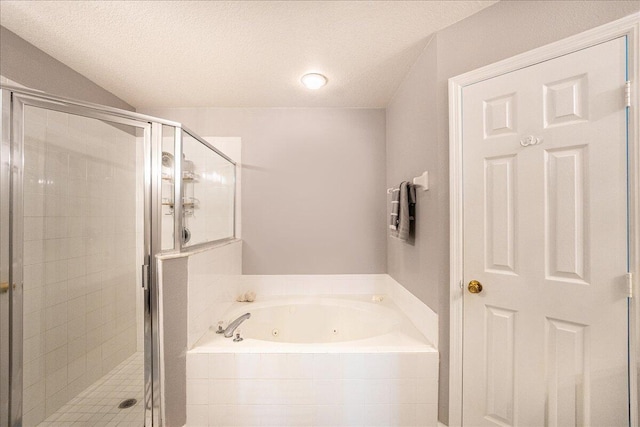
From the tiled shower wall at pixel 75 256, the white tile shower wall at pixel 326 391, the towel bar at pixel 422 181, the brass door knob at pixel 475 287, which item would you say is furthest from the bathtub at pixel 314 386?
the towel bar at pixel 422 181

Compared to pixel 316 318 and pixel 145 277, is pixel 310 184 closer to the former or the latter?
pixel 316 318

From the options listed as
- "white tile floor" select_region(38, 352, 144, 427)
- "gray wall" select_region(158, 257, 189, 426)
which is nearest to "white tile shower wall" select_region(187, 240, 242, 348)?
"gray wall" select_region(158, 257, 189, 426)

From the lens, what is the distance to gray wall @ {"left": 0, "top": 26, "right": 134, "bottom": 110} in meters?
1.38

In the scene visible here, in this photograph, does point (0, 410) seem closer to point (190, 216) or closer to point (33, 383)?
point (33, 383)

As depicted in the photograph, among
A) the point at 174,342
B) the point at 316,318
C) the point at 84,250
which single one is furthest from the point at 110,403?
the point at 316,318

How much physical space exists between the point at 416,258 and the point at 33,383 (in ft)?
7.45

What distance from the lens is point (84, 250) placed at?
1.48m

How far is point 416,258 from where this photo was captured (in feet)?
5.64

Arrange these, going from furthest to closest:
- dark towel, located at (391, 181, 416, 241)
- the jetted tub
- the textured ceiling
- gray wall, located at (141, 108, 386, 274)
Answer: gray wall, located at (141, 108, 386, 274), the jetted tub, dark towel, located at (391, 181, 416, 241), the textured ceiling

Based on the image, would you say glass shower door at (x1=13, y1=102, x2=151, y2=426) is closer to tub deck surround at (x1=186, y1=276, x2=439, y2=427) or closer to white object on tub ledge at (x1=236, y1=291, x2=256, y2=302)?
tub deck surround at (x1=186, y1=276, x2=439, y2=427)

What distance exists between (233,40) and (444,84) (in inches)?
49.6

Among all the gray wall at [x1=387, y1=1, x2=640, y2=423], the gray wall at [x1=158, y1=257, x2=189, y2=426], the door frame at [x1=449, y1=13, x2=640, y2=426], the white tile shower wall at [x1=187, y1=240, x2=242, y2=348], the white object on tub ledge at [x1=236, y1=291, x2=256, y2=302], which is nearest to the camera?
the door frame at [x1=449, y1=13, x2=640, y2=426]

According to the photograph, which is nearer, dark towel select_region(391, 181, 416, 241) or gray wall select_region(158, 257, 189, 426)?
gray wall select_region(158, 257, 189, 426)

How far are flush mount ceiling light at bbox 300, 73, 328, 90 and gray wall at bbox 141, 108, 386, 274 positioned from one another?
1.63ft
